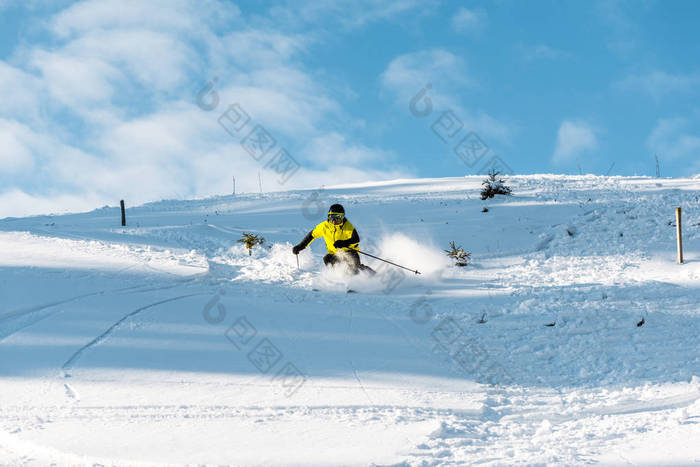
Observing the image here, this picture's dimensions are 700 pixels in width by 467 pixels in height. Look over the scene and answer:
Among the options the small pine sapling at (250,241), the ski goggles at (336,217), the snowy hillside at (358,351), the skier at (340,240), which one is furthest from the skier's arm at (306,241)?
the small pine sapling at (250,241)

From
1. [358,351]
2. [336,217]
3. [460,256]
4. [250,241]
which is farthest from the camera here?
[250,241]

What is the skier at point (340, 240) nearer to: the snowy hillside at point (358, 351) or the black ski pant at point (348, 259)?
the black ski pant at point (348, 259)

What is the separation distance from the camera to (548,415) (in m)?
4.68

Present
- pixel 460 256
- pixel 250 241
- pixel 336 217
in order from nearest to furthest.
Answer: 1. pixel 336 217
2. pixel 460 256
3. pixel 250 241

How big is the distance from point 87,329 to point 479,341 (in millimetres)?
4854

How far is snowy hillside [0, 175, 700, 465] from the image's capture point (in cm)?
396

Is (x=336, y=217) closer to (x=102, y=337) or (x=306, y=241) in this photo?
(x=306, y=241)

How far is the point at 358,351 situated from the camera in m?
6.30

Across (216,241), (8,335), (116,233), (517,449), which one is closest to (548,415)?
Answer: (517,449)

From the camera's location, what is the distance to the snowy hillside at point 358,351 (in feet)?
13.0

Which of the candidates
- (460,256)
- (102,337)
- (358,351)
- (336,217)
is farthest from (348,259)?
(102,337)

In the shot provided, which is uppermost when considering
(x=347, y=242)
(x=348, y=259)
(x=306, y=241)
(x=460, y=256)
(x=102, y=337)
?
(x=306, y=241)

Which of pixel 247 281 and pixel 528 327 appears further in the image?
pixel 247 281

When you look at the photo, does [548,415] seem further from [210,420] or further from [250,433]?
[210,420]
